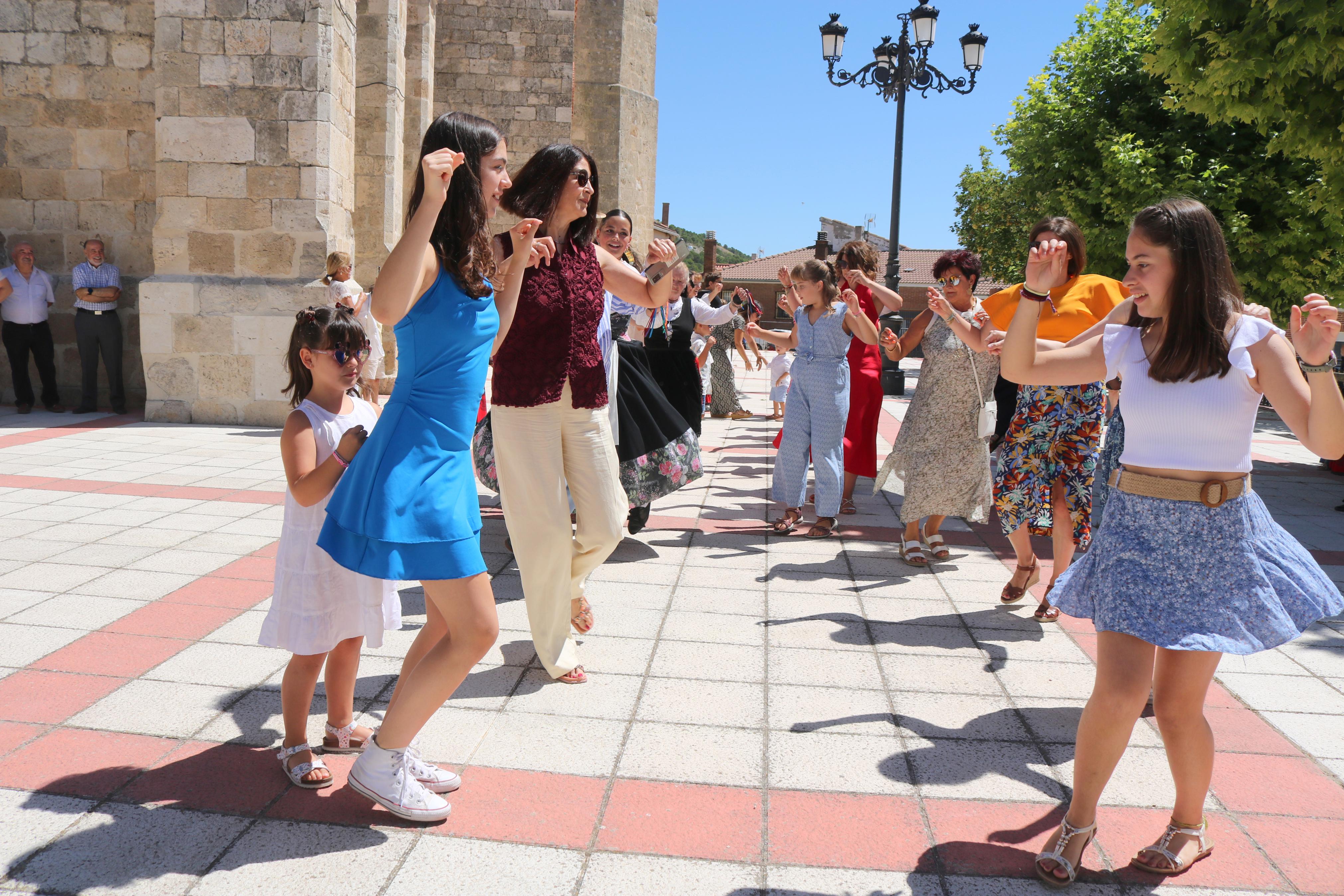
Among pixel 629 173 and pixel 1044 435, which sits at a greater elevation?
pixel 629 173

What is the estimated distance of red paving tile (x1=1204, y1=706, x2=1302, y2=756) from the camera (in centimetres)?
331

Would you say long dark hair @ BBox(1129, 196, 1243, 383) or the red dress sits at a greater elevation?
Answer: long dark hair @ BBox(1129, 196, 1243, 383)

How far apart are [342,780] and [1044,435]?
3.51m

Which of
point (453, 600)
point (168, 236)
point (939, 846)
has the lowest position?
point (939, 846)

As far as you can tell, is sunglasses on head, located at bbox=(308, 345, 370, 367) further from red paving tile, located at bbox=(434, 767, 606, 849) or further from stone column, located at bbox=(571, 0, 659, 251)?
stone column, located at bbox=(571, 0, 659, 251)

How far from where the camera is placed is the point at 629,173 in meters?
18.2

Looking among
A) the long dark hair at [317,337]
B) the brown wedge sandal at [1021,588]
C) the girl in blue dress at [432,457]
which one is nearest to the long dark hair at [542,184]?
the girl in blue dress at [432,457]

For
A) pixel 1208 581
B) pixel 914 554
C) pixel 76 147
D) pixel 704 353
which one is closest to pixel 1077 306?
pixel 914 554

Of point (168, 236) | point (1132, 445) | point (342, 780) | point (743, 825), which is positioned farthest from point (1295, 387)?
point (168, 236)

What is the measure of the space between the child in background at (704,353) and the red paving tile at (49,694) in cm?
494

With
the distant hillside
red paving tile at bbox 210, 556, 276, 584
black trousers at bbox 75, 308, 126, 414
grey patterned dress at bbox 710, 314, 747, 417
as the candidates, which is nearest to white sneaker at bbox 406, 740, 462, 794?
red paving tile at bbox 210, 556, 276, 584

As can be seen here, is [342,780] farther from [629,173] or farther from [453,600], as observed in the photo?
[629,173]

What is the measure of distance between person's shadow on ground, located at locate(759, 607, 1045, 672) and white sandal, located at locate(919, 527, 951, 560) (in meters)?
1.06

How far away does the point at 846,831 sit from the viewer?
2.69m
